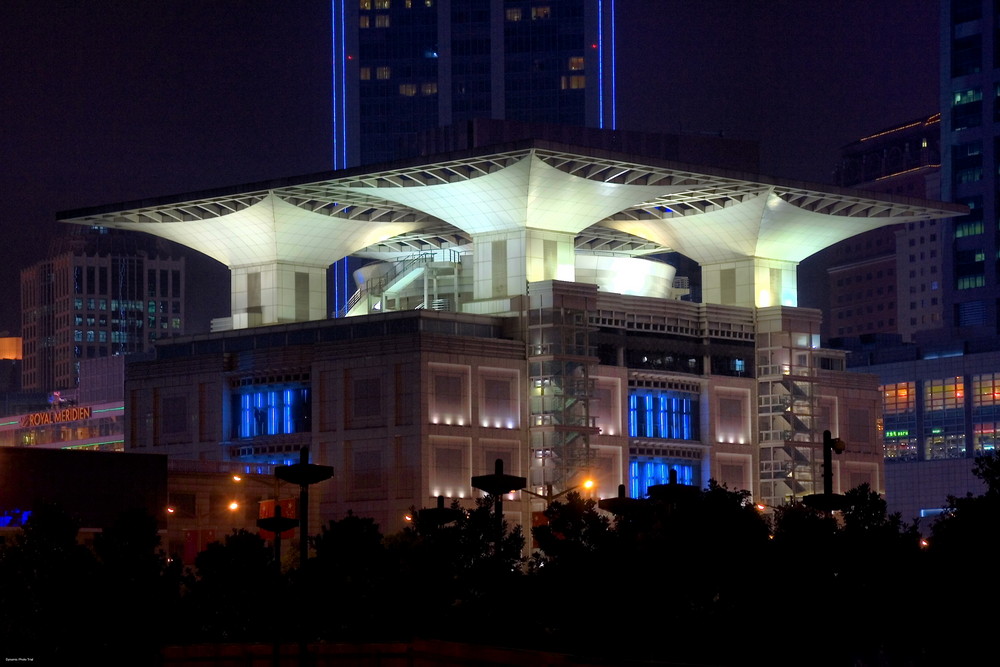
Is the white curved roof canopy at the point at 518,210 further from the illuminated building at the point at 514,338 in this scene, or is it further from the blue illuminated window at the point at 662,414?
the blue illuminated window at the point at 662,414

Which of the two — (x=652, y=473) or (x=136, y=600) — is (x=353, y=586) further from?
(x=652, y=473)

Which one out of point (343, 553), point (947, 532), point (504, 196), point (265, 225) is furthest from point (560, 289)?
point (947, 532)

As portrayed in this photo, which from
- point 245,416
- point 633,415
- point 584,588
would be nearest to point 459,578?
point 584,588

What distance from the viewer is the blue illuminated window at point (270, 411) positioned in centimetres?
13725

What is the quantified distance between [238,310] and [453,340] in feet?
81.0

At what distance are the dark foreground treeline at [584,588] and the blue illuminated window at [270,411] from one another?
49.8 m

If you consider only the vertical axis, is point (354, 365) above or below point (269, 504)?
above

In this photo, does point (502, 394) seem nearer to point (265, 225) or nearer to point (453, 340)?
point (453, 340)

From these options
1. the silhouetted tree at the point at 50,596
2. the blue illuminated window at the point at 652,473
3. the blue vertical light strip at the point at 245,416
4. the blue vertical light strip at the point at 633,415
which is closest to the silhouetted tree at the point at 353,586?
the silhouetted tree at the point at 50,596

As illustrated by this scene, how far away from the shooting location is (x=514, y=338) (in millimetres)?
134375

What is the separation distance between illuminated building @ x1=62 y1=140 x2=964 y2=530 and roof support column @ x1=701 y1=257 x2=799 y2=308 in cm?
19

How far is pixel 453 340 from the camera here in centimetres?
13050

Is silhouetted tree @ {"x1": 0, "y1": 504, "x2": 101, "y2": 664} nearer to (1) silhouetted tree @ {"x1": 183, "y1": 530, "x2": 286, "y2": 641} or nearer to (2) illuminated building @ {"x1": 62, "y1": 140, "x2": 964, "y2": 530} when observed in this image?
(1) silhouetted tree @ {"x1": 183, "y1": 530, "x2": 286, "y2": 641}

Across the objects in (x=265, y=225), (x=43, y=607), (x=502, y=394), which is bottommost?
(x=43, y=607)
